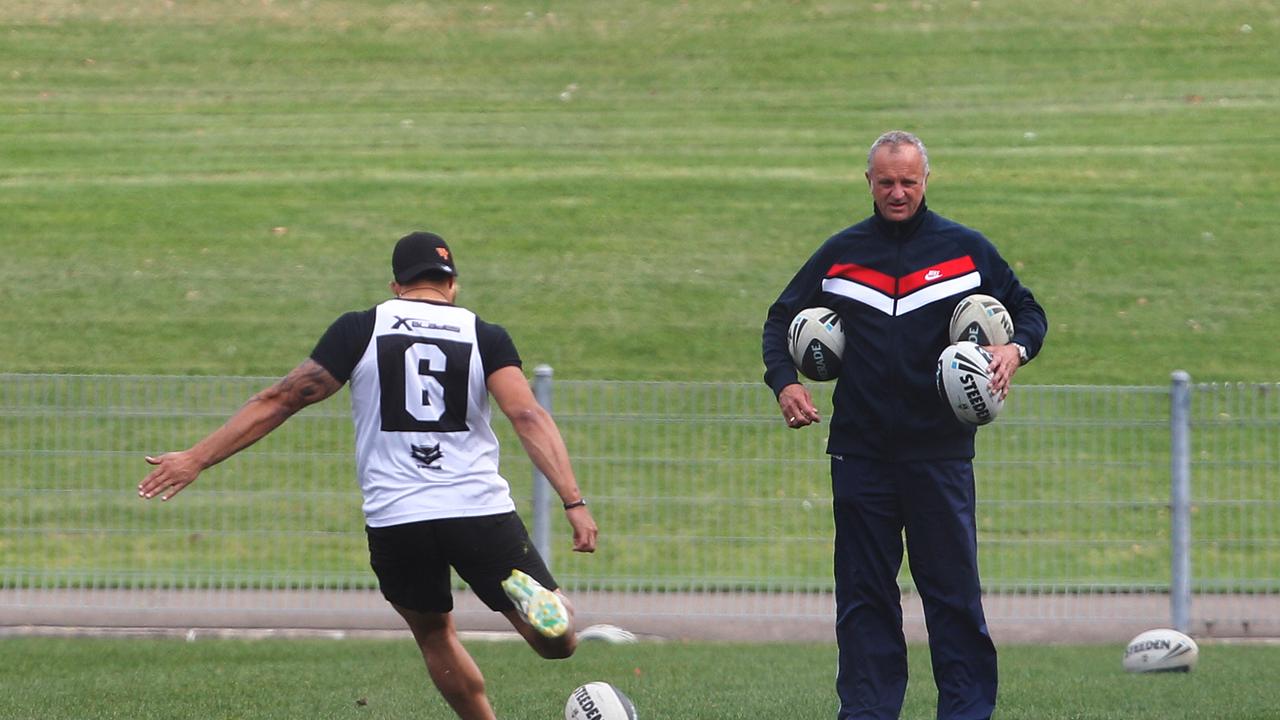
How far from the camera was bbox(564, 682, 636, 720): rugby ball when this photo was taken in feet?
20.4

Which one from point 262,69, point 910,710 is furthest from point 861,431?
point 262,69

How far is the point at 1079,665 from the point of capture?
952 cm

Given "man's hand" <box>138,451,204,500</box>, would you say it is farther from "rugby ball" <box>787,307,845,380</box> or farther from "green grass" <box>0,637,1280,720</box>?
"rugby ball" <box>787,307,845,380</box>

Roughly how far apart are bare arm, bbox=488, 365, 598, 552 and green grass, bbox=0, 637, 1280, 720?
193 centimetres

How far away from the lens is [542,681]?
28.8 ft

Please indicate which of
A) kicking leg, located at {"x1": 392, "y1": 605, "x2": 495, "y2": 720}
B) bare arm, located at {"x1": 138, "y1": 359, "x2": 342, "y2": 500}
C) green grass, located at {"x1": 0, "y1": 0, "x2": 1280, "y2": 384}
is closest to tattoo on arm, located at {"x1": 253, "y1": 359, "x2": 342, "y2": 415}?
bare arm, located at {"x1": 138, "y1": 359, "x2": 342, "y2": 500}

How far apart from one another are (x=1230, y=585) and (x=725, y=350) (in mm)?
5596

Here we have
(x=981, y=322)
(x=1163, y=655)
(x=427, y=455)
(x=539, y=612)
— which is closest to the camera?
(x=539, y=612)

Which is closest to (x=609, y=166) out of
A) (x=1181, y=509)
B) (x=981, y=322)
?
(x=1181, y=509)

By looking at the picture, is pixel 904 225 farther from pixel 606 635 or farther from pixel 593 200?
pixel 593 200

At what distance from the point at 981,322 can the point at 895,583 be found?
3.26 ft

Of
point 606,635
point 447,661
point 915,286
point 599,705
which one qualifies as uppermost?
point 915,286

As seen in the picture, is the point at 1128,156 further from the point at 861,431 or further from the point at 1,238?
the point at 861,431

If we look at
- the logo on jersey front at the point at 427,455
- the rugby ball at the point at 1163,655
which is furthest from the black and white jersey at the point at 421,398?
the rugby ball at the point at 1163,655
